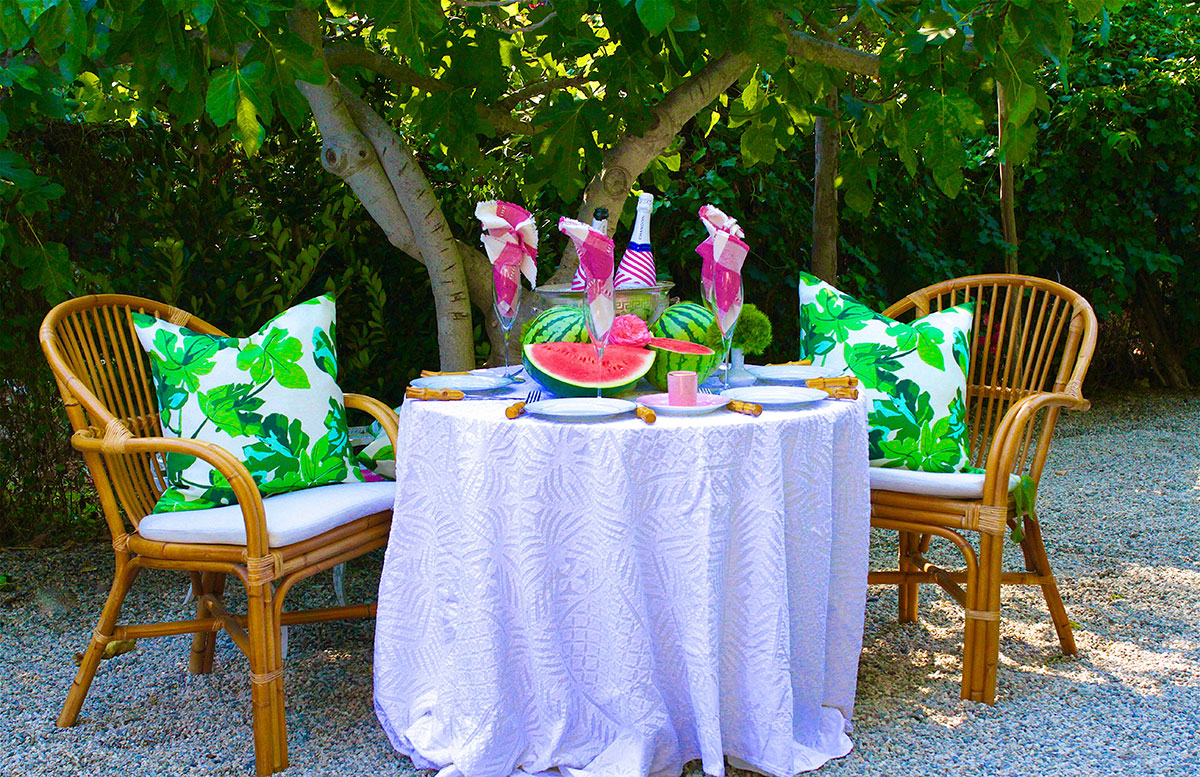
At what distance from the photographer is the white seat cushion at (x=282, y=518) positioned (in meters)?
2.43

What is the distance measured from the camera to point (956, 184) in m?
2.40

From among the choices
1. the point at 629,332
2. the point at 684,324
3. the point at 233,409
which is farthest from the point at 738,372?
the point at 233,409

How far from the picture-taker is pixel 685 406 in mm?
2268

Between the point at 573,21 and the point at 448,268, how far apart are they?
1087mm

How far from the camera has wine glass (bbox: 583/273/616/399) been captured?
7.41 ft

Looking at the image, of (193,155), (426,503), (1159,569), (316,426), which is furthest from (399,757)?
(1159,569)

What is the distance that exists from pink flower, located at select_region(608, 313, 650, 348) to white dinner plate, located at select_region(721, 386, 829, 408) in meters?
0.24

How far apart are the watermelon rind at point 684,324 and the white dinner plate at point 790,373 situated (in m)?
0.28

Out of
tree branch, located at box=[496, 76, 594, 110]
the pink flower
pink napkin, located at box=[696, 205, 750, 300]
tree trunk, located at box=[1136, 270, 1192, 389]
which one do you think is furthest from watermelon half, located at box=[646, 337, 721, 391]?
tree trunk, located at box=[1136, 270, 1192, 389]

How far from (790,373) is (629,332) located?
0.52m

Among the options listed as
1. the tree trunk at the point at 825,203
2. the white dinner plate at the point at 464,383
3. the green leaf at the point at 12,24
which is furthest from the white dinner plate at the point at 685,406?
the tree trunk at the point at 825,203

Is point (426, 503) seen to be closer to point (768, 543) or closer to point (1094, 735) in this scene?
point (768, 543)

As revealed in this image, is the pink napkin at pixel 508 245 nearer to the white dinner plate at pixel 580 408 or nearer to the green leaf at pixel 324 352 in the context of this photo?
the white dinner plate at pixel 580 408

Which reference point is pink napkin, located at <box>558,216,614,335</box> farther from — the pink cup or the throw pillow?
the throw pillow
